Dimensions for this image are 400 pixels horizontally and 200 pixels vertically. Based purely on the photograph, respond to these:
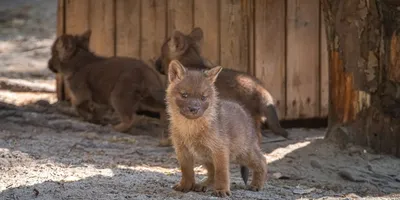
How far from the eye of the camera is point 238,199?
23.1 feet

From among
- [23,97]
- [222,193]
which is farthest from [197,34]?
[222,193]

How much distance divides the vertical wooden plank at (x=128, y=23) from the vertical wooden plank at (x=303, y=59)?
1.92 meters

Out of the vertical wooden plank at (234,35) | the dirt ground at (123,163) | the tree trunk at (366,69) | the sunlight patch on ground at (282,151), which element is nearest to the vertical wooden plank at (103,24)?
the dirt ground at (123,163)

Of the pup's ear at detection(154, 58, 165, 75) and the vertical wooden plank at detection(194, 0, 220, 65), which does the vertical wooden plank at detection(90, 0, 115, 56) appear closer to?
the pup's ear at detection(154, 58, 165, 75)

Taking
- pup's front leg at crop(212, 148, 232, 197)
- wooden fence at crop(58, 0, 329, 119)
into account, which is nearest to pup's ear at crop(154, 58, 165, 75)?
wooden fence at crop(58, 0, 329, 119)

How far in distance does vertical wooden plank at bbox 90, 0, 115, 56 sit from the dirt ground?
38.4 inches

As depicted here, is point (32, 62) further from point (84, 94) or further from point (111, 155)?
point (111, 155)

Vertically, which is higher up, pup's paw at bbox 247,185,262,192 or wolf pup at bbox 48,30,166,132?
wolf pup at bbox 48,30,166,132

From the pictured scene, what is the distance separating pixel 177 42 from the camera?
10.8m

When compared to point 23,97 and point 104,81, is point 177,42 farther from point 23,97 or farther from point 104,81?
point 23,97

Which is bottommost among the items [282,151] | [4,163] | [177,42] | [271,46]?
[282,151]

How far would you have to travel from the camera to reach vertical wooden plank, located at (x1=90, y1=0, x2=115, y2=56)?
11.6 m

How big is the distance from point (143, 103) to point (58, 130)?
109 cm

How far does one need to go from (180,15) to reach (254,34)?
97 cm
